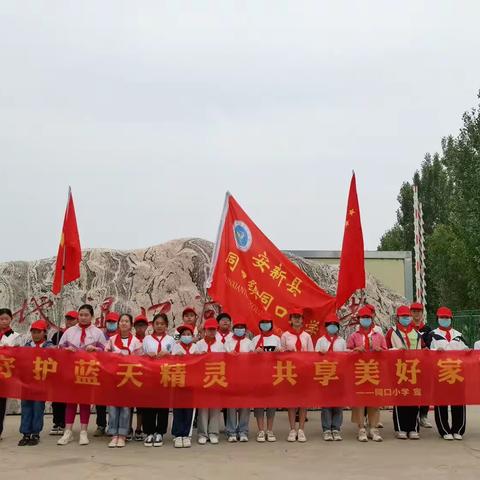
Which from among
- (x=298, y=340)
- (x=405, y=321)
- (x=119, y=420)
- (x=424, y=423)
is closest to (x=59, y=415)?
(x=119, y=420)

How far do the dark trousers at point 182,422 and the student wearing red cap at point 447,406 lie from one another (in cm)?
276

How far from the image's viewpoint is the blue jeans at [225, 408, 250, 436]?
673cm

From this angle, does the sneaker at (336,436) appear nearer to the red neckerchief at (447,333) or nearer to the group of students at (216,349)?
the group of students at (216,349)

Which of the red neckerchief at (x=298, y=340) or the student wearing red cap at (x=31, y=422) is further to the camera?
the red neckerchief at (x=298, y=340)

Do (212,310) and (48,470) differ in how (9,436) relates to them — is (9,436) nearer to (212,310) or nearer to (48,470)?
(48,470)

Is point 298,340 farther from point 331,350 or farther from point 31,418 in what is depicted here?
point 31,418

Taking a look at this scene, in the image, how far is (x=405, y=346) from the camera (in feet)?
23.4

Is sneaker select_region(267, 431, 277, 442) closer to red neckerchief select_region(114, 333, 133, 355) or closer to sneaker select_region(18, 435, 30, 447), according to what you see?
red neckerchief select_region(114, 333, 133, 355)

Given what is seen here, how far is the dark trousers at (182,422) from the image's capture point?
6.50 metres

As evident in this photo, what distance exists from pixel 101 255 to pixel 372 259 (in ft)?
17.4

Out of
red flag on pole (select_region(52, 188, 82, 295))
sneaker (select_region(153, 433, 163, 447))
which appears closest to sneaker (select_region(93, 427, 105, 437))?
sneaker (select_region(153, 433, 163, 447))

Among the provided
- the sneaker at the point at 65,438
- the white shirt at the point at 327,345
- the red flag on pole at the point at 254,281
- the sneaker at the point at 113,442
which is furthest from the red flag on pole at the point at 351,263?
the sneaker at the point at 65,438

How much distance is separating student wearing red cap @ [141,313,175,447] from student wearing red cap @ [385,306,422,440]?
2567mm

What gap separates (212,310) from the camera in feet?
30.9
